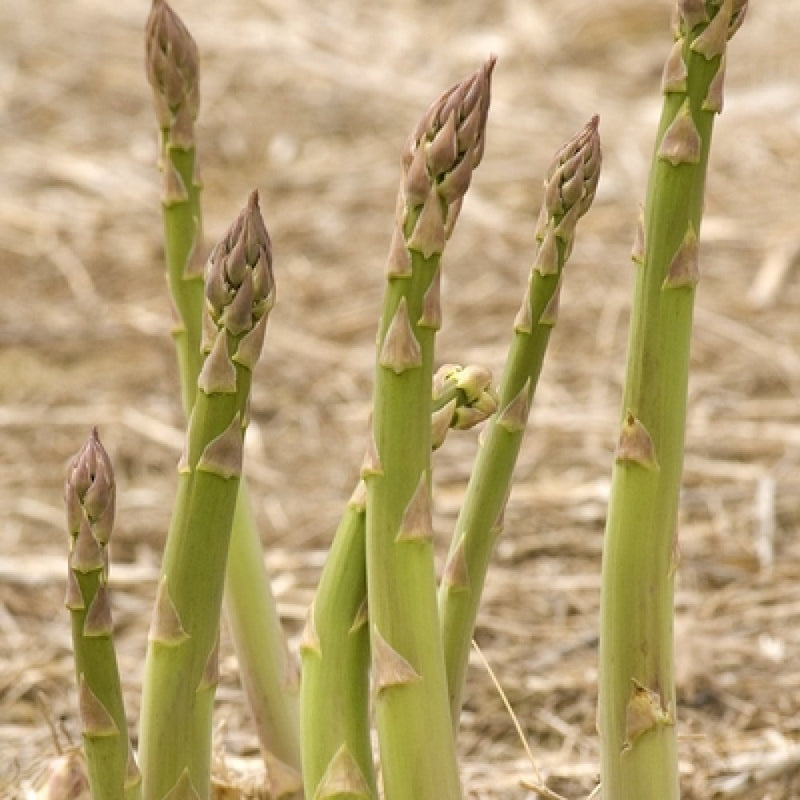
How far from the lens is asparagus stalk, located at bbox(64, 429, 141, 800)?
124 cm

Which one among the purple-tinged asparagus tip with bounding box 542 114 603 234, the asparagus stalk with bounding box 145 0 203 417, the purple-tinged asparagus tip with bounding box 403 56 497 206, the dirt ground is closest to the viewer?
the purple-tinged asparagus tip with bounding box 403 56 497 206

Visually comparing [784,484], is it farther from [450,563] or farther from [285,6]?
[285,6]

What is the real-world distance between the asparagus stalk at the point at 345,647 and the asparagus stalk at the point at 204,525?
97mm

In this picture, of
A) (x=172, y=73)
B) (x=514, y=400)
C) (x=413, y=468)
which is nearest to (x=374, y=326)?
(x=172, y=73)

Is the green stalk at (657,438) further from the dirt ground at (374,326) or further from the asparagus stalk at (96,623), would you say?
the asparagus stalk at (96,623)

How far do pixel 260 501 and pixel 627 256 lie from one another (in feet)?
4.84

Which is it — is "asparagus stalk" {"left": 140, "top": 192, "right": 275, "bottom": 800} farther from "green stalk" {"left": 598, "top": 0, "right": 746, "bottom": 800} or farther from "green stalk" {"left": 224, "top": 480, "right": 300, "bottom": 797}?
"green stalk" {"left": 598, "top": 0, "right": 746, "bottom": 800}

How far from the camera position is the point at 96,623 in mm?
1268

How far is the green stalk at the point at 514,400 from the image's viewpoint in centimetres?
132

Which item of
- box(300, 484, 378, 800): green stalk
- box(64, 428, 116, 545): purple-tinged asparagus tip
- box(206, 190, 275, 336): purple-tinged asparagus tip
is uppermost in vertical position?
box(206, 190, 275, 336): purple-tinged asparagus tip

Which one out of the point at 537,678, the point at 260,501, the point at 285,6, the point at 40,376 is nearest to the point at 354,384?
the point at 260,501

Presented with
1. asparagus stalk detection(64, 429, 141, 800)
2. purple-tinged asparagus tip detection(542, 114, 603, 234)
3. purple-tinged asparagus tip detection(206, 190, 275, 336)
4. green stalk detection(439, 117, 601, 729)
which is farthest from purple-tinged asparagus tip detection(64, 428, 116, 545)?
purple-tinged asparagus tip detection(542, 114, 603, 234)

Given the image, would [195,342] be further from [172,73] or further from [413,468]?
[413,468]

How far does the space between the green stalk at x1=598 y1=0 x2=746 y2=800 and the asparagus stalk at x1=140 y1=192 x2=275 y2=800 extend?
349mm
